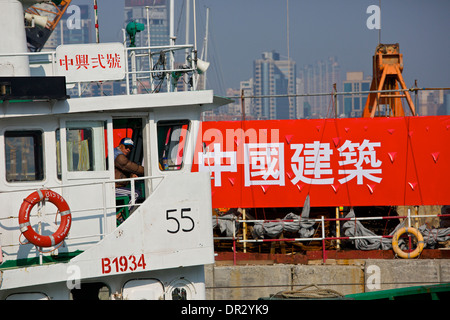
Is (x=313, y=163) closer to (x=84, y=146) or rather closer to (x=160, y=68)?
(x=160, y=68)

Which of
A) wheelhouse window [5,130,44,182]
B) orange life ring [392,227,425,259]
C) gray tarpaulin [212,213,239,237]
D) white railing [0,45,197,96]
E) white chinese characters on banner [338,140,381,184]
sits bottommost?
orange life ring [392,227,425,259]

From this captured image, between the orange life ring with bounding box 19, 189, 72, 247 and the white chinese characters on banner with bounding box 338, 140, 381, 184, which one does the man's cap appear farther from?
the white chinese characters on banner with bounding box 338, 140, 381, 184

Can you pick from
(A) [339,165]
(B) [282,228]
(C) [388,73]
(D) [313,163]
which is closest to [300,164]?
(D) [313,163]

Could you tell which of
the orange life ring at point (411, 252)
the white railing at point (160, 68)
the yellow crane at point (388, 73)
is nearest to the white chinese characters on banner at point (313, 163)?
the orange life ring at point (411, 252)

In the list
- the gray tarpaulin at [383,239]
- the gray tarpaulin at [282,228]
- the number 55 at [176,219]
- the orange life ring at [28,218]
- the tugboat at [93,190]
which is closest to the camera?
the orange life ring at [28,218]

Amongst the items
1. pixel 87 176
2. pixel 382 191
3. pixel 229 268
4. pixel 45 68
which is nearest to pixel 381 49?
pixel 382 191

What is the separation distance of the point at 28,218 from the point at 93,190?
5.02 feet

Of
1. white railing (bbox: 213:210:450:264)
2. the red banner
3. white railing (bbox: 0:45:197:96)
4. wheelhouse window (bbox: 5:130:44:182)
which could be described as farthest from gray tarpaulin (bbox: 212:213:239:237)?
wheelhouse window (bbox: 5:130:44:182)

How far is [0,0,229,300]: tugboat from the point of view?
36.3ft

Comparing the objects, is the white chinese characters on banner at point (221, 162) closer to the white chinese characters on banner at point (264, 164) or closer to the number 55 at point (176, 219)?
the white chinese characters on banner at point (264, 164)

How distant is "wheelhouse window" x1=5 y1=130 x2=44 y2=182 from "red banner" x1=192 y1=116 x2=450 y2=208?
9.11m

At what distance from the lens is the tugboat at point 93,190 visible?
1106cm

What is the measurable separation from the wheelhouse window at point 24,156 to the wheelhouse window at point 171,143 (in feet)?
7.04

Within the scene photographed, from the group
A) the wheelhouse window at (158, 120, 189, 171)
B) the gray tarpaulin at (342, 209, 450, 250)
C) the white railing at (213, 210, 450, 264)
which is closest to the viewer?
the wheelhouse window at (158, 120, 189, 171)
